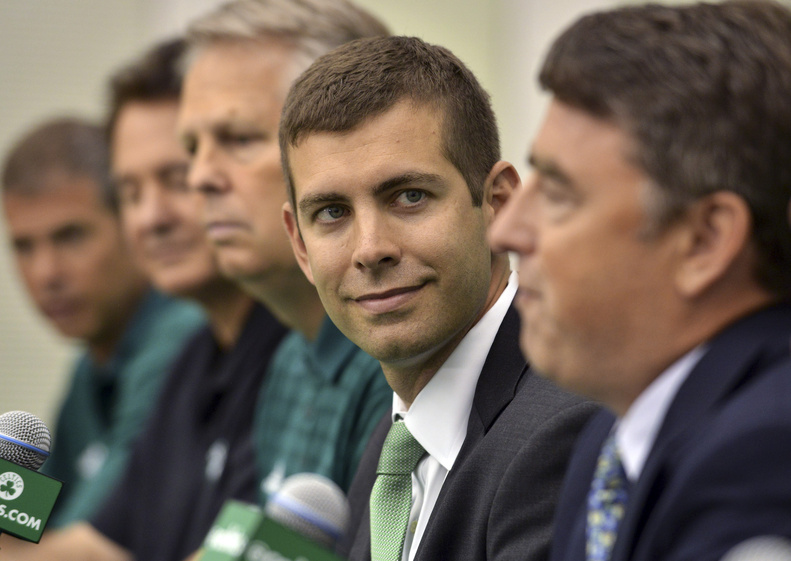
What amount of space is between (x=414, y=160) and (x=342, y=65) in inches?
8.8

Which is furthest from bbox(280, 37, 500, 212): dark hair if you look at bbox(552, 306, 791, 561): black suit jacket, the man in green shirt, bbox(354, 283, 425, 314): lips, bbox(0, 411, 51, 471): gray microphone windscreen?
the man in green shirt

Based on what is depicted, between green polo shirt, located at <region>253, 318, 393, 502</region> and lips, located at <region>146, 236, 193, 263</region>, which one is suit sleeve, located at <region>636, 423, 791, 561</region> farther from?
lips, located at <region>146, 236, 193, 263</region>

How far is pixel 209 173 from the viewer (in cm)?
285

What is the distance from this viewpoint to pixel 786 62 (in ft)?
3.75

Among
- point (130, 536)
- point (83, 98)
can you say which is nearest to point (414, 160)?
point (130, 536)

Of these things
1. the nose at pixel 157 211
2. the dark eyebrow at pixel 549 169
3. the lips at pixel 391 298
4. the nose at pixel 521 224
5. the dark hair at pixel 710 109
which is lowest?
the nose at pixel 157 211

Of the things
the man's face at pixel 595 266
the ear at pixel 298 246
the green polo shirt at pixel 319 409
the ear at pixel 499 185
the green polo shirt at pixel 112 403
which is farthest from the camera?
the green polo shirt at pixel 112 403

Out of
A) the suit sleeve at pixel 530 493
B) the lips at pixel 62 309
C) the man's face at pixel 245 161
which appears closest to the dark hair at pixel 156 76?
the man's face at pixel 245 161

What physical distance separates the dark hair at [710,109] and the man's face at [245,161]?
1.69 meters

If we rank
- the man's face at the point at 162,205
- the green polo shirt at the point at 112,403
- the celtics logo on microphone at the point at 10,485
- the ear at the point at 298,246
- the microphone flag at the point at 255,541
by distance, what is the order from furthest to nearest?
the green polo shirt at the point at 112,403 → the man's face at the point at 162,205 → the ear at the point at 298,246 → the celtics logo on microphone at the point at 10,485 → the microphone flag at the point at 255,541

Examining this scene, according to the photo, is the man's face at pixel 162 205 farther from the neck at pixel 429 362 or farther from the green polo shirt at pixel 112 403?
the neck at pixel 429 362

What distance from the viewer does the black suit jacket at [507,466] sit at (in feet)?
4.96

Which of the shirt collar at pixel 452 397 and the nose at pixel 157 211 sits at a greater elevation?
the shirt collar at pixel 452 397

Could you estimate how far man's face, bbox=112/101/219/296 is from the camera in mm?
3605
